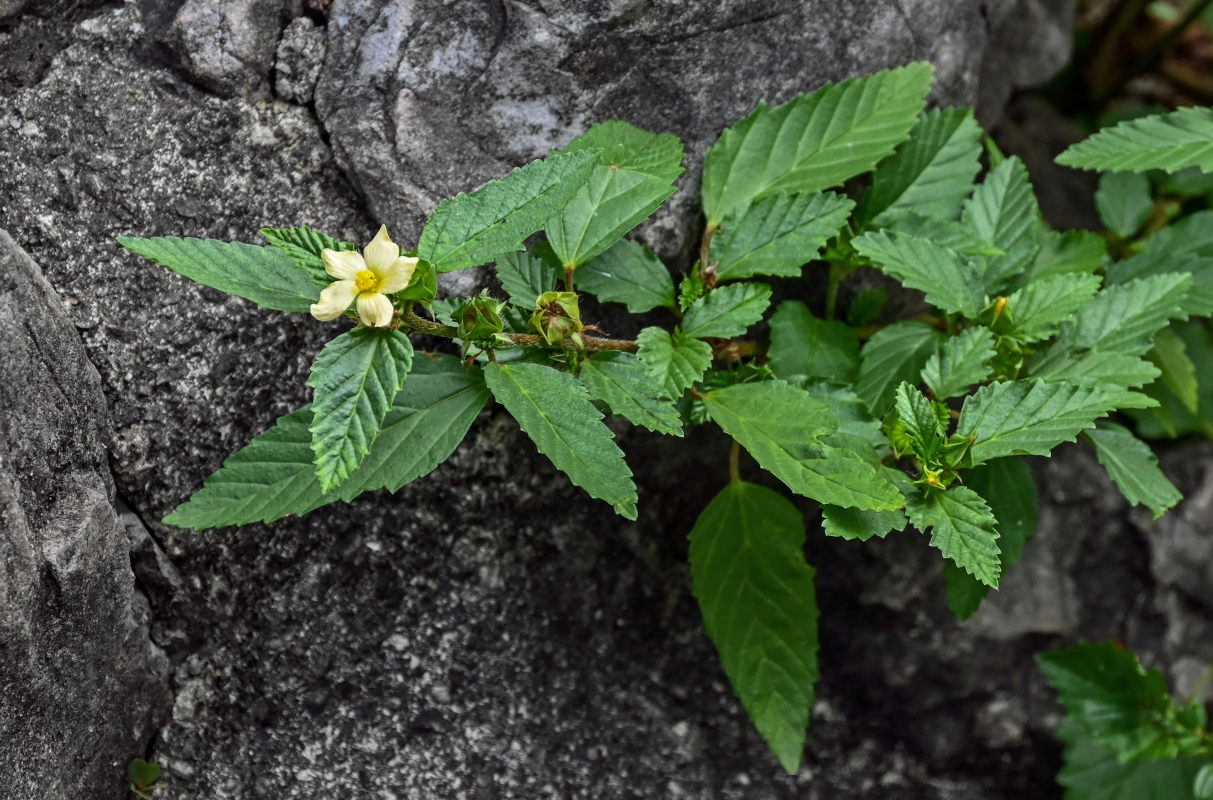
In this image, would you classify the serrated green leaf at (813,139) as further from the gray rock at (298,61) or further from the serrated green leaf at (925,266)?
the gray rock at (298,61)

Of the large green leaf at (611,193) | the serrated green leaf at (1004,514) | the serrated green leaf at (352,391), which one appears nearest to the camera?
the serrated green leaf at (352,391)

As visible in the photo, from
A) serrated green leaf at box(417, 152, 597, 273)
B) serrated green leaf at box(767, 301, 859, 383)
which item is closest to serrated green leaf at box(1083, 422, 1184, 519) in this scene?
serrated green leaf at box(767, 301, 859, 383)

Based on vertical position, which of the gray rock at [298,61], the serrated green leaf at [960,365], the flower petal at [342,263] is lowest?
the serrated green leaf at [960,365]

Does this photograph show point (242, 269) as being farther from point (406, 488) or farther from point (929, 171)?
point (929, 171)

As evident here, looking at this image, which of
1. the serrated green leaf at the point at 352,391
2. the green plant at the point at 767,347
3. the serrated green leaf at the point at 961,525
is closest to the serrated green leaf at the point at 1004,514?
the green plant at the point at 767,347

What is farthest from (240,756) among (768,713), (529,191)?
(529,191)
